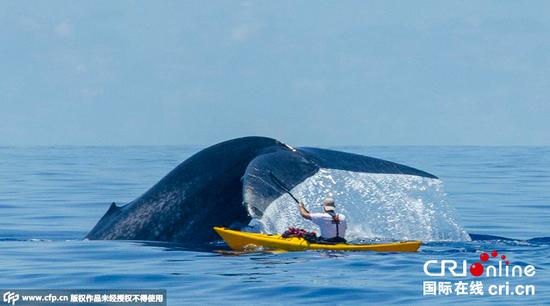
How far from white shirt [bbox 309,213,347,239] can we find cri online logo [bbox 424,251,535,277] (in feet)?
4.82

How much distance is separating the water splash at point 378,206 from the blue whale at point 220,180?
0.99 feet

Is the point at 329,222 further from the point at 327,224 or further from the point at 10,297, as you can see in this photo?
the point at 10,297

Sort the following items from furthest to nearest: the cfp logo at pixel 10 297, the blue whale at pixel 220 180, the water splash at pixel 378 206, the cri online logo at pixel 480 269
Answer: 1. the water splash at pixel 378 206
2. the blue whale at pixel 220 180
3. the cri online logo at pixel 480 269
4. the cfp logo at pixel 10 297

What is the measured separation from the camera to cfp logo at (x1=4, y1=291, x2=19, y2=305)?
1107 cm

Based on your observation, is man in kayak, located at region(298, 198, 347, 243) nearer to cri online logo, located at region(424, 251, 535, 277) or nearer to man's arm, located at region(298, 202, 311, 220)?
man's arm, located at region(298, 202, 311, 220)

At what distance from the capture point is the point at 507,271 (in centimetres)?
1306

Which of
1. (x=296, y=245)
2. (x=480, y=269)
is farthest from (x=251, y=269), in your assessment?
(x=480, y=269)

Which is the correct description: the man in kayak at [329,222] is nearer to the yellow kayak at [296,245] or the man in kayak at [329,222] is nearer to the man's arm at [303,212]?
the man's arm at [303,212]

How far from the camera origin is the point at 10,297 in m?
11.2

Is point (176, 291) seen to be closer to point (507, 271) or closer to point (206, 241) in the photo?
point (206, 241)

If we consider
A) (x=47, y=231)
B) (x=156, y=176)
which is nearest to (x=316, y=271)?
(x=47, y=231)

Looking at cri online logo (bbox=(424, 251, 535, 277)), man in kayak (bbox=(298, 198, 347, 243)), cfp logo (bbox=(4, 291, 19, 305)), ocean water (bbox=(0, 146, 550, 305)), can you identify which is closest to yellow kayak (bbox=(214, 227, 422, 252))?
ocean water (bbox=(0, 146, 550, 305))

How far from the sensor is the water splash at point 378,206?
1356 cm

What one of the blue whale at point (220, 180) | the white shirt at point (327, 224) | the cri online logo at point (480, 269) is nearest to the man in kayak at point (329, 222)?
the white shirt at point (327, 224)
